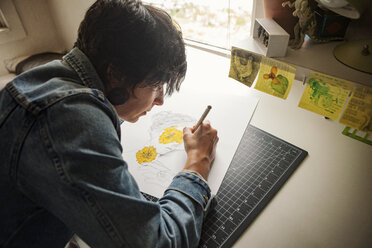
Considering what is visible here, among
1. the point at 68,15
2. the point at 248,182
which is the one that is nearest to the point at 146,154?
the point at 248,182

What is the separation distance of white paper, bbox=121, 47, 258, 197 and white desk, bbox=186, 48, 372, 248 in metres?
0.11

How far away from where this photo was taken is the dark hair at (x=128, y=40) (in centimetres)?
60

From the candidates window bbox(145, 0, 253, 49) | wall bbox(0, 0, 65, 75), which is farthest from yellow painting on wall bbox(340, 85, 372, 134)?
wall bbox(0, 0, 65, 75)

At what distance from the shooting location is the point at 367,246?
1.96 feet

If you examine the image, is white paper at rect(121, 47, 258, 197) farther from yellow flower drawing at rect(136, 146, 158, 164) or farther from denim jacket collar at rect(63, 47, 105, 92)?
denim jacket collar at rect(63, 47, 105, 92)

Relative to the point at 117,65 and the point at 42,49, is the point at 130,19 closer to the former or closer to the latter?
the point at 117,65

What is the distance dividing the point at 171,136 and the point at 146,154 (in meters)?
0.11

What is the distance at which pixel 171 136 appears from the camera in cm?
90

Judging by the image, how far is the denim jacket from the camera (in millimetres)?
445

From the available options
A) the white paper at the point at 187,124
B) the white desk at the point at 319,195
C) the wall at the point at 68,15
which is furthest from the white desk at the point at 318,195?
the wall at the point at 68,15

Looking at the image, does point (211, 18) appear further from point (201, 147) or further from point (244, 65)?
point (201, 147)

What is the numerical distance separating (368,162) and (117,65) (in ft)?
2.53

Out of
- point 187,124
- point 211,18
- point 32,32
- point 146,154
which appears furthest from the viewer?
point 211,18

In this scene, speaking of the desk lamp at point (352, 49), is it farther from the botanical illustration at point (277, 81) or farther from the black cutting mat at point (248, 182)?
the black cutting mat at point (248, 182)
